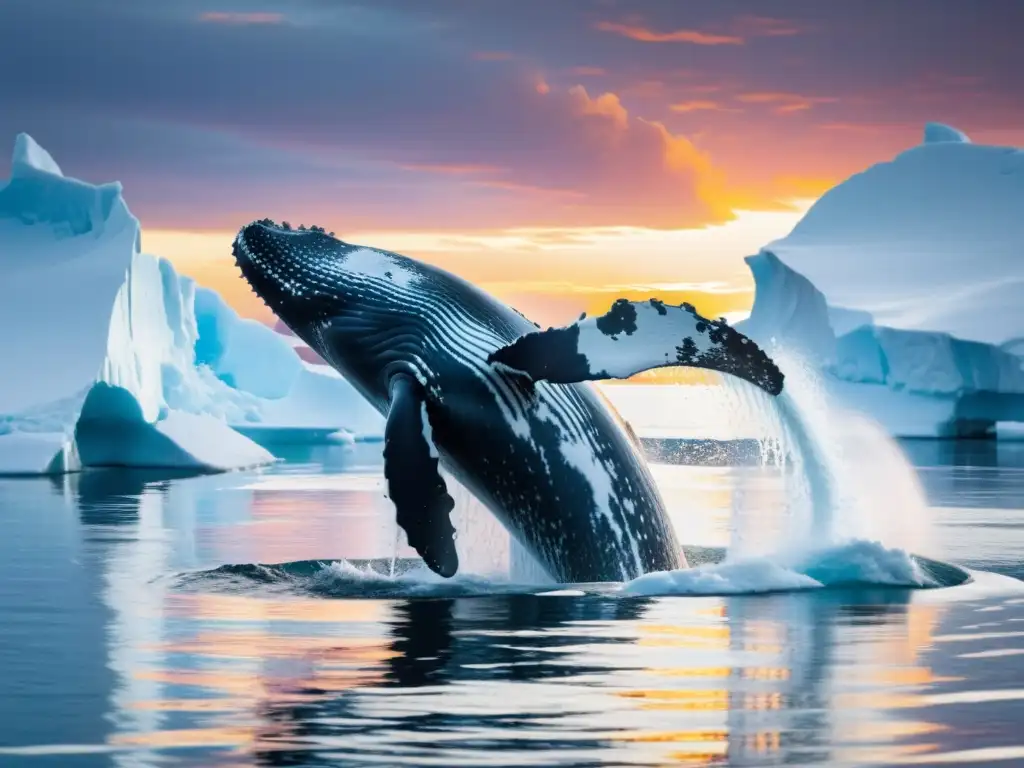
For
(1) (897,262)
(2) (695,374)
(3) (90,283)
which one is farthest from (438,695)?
(1) (897,262)

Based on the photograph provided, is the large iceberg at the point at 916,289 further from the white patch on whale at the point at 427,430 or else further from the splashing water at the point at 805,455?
the white patch on whale at the point at 427,430

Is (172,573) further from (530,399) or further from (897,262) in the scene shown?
(897,262)

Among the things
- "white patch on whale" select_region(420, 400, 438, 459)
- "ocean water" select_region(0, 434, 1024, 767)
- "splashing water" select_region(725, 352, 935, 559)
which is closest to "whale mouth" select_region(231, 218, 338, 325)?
"white patch on whale" select_region(420, 400, 438, 459)

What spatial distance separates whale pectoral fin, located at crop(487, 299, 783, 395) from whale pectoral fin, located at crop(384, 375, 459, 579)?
0.74 metres

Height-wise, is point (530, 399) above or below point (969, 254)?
below

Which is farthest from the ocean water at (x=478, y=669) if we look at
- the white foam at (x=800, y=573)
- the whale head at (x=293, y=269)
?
the whale head at (x=293, y=269)

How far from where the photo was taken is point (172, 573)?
12.4 meters

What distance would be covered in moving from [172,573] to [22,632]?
131 inches

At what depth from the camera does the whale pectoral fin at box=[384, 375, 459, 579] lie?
30.7 feet

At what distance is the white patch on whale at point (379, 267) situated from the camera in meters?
10.5

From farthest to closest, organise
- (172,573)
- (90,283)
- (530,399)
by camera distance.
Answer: (90,283) < (172,573) < (530,399)

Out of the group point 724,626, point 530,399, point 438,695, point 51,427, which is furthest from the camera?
point 51,427

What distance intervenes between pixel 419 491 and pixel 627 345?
4.85 feet

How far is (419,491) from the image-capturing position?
938cm
